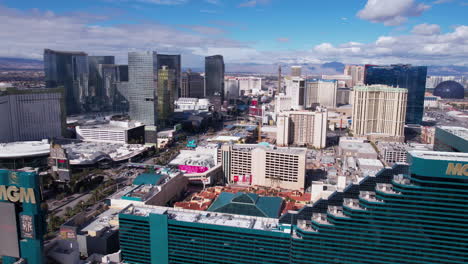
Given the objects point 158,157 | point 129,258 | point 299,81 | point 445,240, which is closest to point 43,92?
point 158,157

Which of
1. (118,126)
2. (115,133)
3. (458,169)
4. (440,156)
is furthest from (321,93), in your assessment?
→ (458,169)

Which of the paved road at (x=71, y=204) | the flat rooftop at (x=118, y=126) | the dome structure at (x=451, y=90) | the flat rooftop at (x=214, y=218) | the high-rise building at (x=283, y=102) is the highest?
the dome structure at (x=451, y=90)

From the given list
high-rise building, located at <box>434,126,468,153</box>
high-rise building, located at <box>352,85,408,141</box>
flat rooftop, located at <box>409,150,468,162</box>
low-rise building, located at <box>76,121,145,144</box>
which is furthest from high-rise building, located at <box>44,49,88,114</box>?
flat rooftop, located at <box>409,150,468,162</box>

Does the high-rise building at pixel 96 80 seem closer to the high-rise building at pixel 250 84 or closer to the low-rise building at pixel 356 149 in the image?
the low-rise building at pixel 356 149

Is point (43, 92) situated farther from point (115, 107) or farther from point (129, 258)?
point (129, 258)

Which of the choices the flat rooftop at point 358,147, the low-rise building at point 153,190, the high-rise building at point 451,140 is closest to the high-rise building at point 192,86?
the flat rooftop at point 358,147

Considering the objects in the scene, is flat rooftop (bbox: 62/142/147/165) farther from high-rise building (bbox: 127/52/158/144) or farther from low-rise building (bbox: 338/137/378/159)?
low-rise building (bbox: 338/137/378/159)
